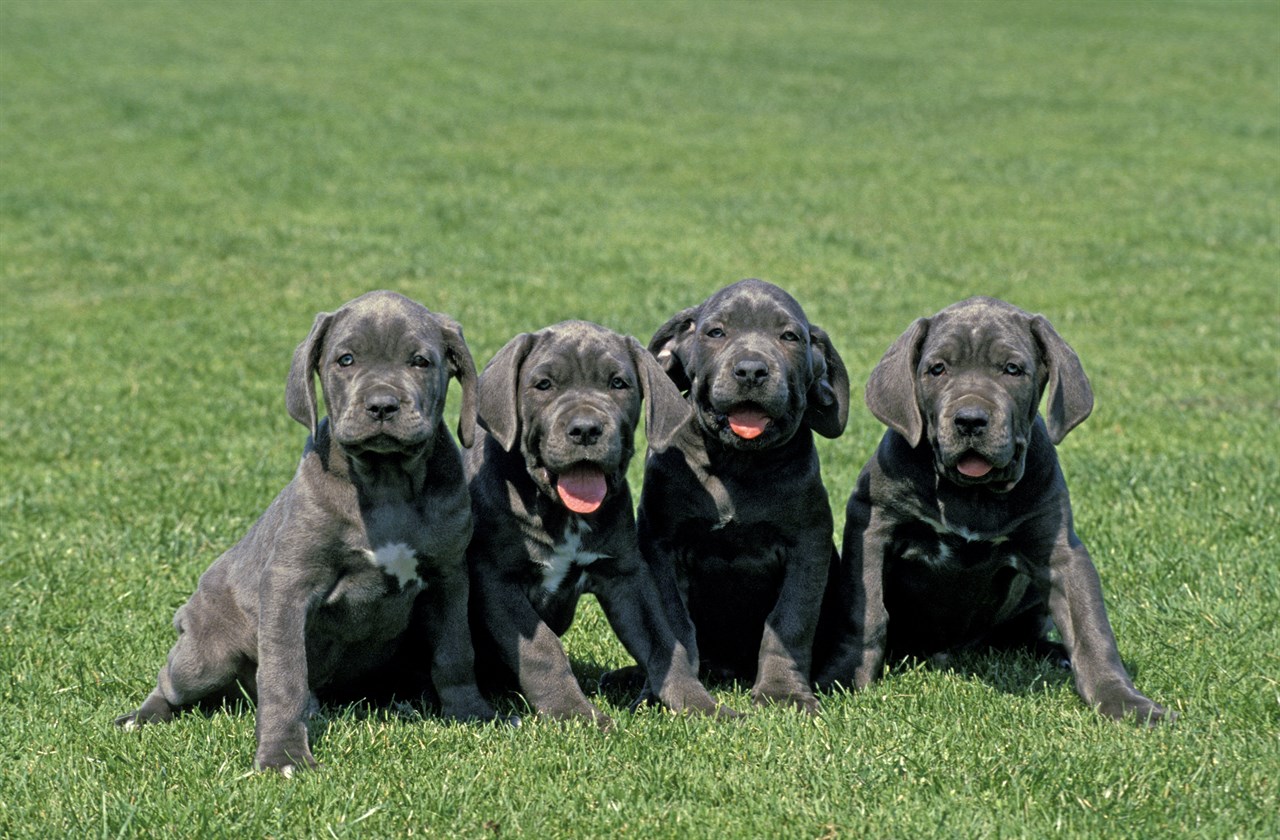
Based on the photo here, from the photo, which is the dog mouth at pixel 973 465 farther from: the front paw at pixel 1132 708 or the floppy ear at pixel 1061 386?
the front paw at pixel 1132 708

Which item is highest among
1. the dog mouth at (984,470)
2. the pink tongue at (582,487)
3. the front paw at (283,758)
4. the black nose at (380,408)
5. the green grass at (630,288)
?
the black nose at (380,408)

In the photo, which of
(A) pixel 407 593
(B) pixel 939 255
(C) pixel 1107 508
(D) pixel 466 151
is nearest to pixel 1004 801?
(A) pixel 407 593

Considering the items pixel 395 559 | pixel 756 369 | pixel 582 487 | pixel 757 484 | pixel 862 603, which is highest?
pixel 756 369

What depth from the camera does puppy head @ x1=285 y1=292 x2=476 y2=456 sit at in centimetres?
608

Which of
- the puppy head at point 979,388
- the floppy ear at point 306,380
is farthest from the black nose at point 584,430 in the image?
the puppy head at point 979,388

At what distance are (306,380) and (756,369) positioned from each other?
73.4 inches

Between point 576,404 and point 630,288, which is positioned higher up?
point 576,404

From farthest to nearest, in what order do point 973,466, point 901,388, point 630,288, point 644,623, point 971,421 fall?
point 630,288 → point 644,623 → point 901,388 → point 973,466 → point 971,421

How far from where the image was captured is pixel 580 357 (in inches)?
266

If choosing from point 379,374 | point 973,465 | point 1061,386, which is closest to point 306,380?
point 379,374

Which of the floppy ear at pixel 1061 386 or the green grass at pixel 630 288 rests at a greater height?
the floppy ear at pixel 1061 386

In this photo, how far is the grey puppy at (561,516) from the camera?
6617 mm

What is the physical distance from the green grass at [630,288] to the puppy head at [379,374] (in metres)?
1.25

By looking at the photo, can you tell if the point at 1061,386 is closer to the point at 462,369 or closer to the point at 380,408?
the point at 462,369
